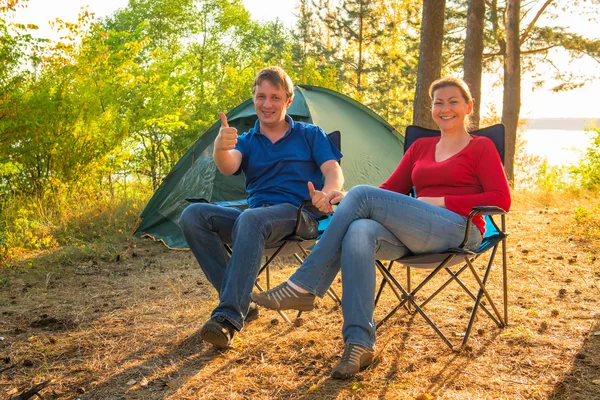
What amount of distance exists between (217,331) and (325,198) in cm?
66

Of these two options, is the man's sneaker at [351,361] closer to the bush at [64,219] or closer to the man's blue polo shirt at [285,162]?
the man's blue polo shirt at [285,162]

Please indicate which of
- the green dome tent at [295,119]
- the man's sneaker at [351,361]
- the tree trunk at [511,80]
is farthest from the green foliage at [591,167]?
the man's sneaker at [351,361]

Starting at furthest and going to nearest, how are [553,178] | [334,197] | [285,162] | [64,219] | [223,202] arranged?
[553,178]
[64,219]
[223,202]
[285,162]
[334,197]

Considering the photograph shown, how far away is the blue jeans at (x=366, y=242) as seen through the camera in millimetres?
2170

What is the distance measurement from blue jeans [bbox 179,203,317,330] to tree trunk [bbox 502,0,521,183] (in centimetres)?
760

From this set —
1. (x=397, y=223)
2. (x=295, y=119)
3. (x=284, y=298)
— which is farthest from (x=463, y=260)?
(x=295, y=119)

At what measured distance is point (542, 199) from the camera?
733 cm

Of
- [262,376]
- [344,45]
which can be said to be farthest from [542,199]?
[344,45]

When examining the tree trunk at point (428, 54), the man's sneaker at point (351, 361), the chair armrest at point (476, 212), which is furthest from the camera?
the tree trunk at point (428, 54)

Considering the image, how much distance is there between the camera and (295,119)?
5176 mm

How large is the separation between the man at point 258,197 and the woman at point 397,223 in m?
0.23

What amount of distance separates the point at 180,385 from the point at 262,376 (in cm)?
29

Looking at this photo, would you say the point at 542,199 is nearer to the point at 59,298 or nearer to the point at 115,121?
the point at 115,121

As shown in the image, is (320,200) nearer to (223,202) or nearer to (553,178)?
(223,202)
